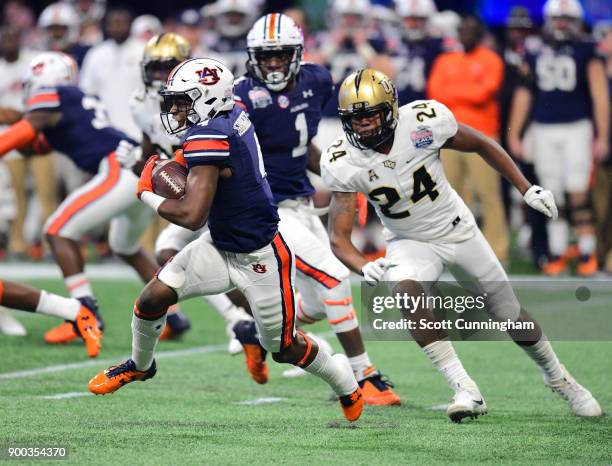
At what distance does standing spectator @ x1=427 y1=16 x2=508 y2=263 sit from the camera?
10.7 meters

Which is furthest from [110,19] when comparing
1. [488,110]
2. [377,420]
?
[377,420]

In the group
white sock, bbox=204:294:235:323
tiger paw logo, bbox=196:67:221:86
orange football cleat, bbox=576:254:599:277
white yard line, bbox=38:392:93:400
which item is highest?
tiger paw logo, bbox=196:67:221:86

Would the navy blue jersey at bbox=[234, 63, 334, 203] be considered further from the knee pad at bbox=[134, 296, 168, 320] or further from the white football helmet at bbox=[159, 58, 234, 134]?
the knee pad at bbox=[134, 296, 168, 320]

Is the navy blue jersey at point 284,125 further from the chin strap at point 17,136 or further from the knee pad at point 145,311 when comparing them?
the chin strap at point 17,136

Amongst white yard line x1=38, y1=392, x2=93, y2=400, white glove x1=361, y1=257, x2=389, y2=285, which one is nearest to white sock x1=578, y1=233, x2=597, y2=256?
white glove x1=361, y1=257, x2=389, y2=285

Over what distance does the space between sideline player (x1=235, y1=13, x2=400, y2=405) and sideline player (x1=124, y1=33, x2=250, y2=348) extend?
864 mm

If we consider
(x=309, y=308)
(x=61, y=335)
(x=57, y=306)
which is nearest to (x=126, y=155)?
(x=57, y=306)

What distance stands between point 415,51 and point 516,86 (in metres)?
0.94

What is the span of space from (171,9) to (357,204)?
12.2 meters

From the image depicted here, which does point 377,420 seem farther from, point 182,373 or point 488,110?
point 488,110

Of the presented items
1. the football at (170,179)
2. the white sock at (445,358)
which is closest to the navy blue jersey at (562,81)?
the white sock at (445,358)

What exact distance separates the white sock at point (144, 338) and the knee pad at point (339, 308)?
3.34 ft

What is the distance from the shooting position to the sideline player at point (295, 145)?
6.17m

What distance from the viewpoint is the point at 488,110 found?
35.6 ft
